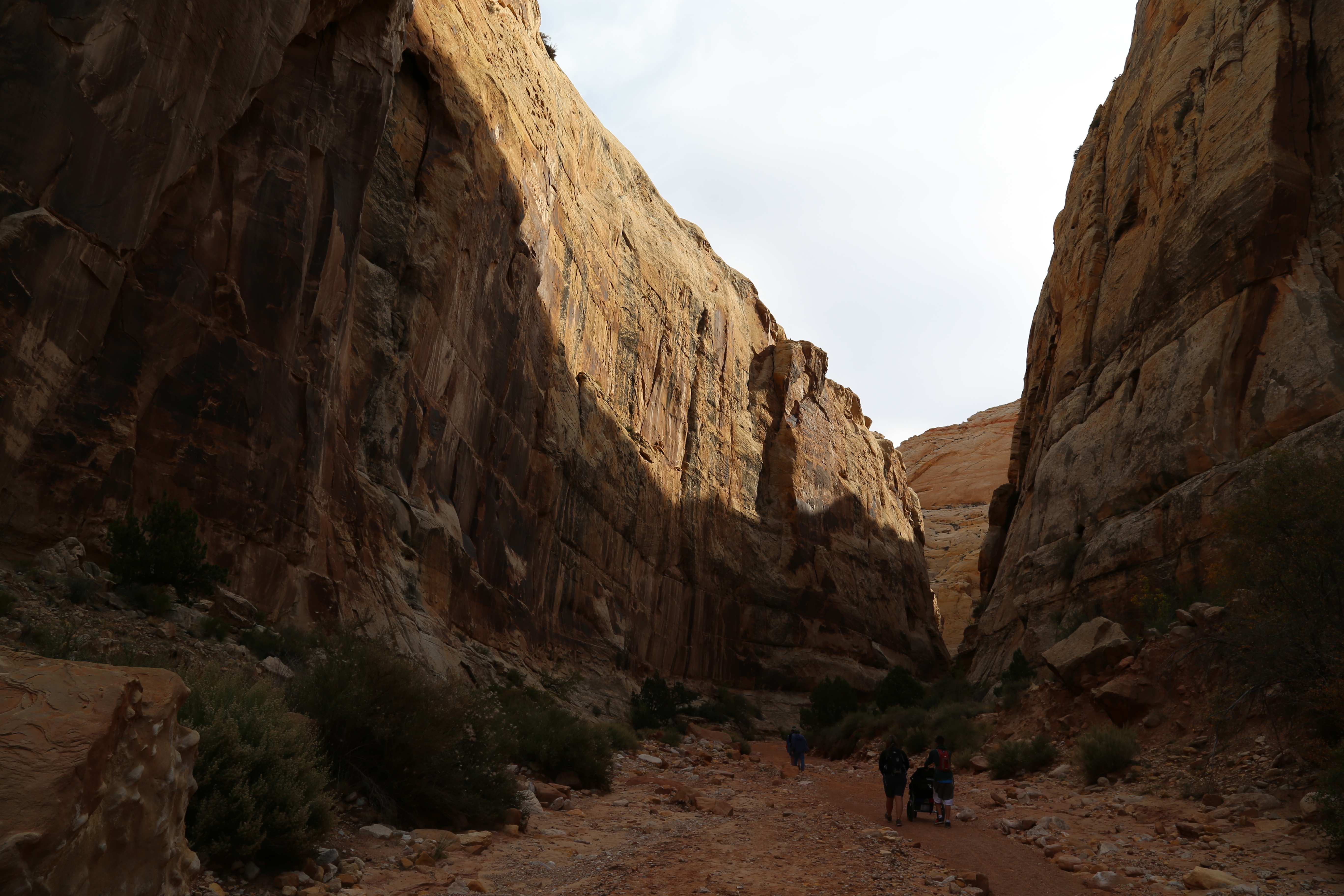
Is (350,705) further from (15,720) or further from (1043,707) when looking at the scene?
(1043,707)

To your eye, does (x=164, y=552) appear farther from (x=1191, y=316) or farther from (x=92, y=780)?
(x=1191, y=316)

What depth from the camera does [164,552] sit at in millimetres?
11492

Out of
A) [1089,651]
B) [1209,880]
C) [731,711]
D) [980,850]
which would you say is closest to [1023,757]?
[1089,651]

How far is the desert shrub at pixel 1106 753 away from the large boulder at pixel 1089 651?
286cm

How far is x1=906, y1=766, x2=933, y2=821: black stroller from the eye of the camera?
12562 millimetres

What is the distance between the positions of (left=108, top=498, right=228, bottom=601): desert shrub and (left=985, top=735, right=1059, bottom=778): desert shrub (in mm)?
15212

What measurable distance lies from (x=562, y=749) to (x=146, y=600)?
6.88m

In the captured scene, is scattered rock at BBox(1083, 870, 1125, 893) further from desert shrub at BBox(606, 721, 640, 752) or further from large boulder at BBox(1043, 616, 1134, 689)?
desert shrub at BBox(606, 721, 640, 752)

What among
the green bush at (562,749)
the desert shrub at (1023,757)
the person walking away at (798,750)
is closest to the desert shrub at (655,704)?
the person walking away at (798,750)

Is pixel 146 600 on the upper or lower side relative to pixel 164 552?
lower

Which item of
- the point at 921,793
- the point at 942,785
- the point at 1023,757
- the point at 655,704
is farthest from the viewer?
the point at 655,704

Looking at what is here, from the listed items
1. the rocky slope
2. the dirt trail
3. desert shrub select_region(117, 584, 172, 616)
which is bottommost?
the dirt trail

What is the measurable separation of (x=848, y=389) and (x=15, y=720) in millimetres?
62210

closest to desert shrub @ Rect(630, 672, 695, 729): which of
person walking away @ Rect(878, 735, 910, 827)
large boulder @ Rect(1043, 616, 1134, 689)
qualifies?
large boulder @ Rect(1043, 616, 1134, 689)
